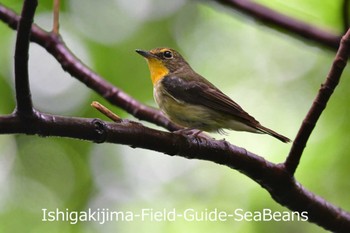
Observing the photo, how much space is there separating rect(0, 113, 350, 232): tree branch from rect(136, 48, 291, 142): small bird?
2.61ft

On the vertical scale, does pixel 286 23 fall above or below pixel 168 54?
above

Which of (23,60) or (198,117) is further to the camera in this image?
(198,117)

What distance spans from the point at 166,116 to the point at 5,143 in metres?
4.03

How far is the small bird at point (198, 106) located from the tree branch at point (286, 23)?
30.7 inches

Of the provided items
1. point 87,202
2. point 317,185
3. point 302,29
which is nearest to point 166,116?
point 302,29

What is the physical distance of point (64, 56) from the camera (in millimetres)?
5148

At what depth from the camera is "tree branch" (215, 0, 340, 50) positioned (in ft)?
16.1

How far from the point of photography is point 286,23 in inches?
201

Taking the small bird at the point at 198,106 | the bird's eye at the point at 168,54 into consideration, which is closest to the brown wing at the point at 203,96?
the small bird at the point at 198,106

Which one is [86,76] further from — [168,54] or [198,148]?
[198,148]

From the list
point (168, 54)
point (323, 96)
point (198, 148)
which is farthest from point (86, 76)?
point (323, 96)

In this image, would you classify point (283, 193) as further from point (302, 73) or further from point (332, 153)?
point (302, 73)

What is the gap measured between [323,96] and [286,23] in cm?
186

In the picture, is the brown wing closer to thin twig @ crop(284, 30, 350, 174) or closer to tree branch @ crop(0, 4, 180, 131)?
tree branch @ crop(0, 4, 180, 131)
